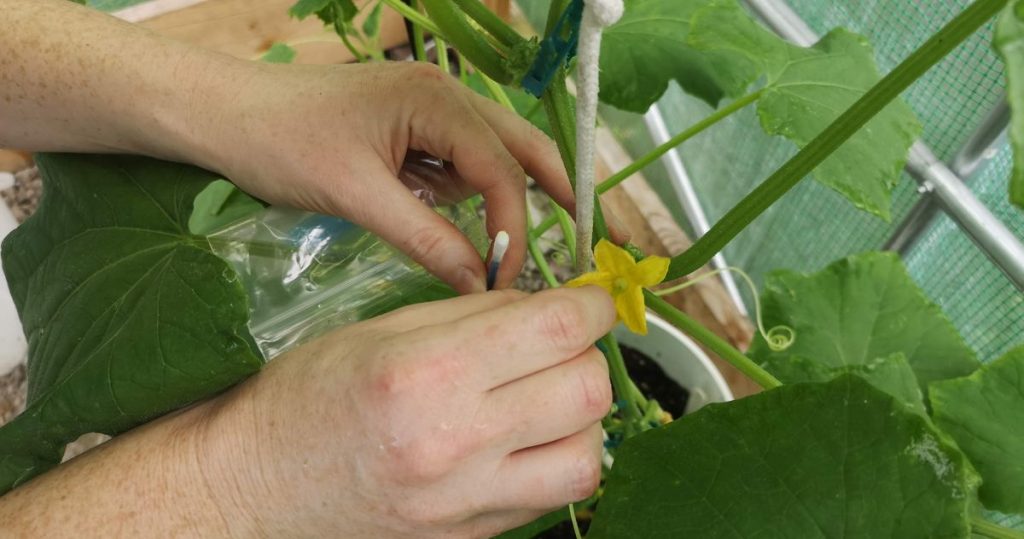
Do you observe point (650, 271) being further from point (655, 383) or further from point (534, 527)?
point (655, 383)

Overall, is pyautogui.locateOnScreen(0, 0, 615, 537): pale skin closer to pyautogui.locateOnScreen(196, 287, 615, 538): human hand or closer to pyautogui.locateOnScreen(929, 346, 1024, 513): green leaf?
pyautogui.locateOnScreen(196, 287, 615, 538): human hand

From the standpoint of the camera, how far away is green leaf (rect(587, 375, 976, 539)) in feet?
1.51

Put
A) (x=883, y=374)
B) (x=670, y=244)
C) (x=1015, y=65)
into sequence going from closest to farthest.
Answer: (x=1015, y=65) < (x=883, y=374) < (x=670, y=244)

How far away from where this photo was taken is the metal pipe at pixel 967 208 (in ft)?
2.68

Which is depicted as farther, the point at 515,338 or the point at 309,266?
the point at 309,266

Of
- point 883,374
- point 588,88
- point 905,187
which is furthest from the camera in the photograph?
point 905,187

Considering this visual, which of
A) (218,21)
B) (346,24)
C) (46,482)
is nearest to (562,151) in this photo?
(46,482)

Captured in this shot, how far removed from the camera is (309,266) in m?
0.71

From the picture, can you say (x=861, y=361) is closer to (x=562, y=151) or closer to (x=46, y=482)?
(x=562, y=151)

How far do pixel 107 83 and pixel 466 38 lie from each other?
345mm

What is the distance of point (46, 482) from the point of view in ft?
1.81

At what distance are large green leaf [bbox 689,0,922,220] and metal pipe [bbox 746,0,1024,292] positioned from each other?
0.18 m

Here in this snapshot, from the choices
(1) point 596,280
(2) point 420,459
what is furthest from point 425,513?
(1) point 596,280

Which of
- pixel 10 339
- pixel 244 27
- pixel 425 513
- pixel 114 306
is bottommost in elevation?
pixel 10 339
